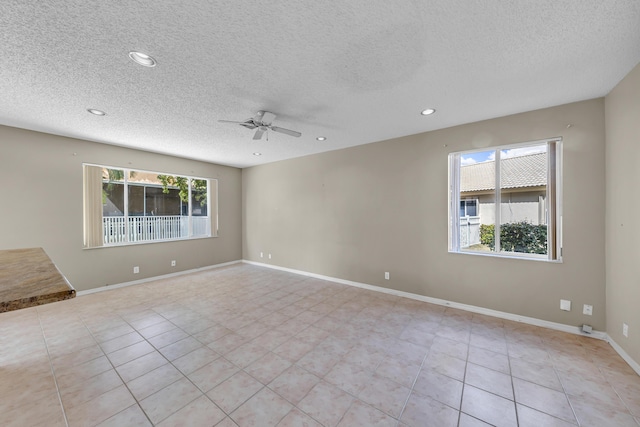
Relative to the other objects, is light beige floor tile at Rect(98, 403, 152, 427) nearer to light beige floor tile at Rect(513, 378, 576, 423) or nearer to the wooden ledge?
the wooden ledge

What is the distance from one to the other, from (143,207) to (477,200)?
20.4 feet

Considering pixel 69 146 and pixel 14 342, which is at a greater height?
pixel 69 146

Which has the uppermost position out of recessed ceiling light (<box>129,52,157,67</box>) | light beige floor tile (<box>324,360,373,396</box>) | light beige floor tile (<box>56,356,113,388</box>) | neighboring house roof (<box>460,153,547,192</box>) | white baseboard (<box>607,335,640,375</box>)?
recessed ceiling light (<box>129,52,157,67</box>)

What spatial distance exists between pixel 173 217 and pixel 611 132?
23.4 ft

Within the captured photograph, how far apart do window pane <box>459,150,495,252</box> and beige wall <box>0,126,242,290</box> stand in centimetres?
560

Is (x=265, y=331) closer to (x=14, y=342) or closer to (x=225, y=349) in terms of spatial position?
(x=225, y=349)

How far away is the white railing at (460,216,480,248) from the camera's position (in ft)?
11.0

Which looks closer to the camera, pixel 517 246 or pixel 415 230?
pixel 517 246

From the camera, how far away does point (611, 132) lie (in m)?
2.40

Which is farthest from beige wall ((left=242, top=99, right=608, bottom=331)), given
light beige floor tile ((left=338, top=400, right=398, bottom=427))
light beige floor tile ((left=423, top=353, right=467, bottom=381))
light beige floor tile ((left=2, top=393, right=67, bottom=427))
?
light beige floor tile ((left=2, top=393, right=67, bottom=427))

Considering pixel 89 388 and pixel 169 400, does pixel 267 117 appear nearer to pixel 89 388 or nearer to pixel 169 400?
pixel 169 400

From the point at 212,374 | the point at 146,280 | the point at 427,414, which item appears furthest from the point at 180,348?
the point at 146,280

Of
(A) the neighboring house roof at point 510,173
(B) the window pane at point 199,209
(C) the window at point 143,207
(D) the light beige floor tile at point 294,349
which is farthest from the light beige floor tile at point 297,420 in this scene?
(B) the window pane at point 199,209

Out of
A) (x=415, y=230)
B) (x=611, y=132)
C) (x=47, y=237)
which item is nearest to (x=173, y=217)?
(x=47, y=237)
